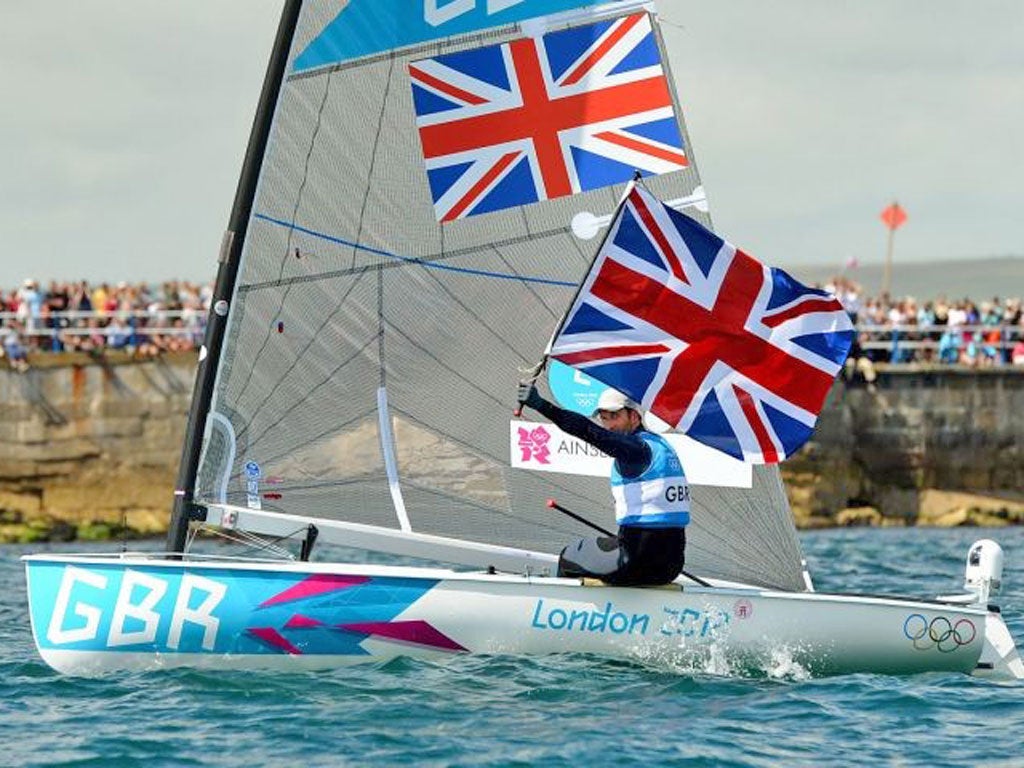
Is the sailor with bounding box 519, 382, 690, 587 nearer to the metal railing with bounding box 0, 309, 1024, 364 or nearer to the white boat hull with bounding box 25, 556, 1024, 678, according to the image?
the white boat hull with bounding box 25, 556, 1024, 678

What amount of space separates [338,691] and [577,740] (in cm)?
164

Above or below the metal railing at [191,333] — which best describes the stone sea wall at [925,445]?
below

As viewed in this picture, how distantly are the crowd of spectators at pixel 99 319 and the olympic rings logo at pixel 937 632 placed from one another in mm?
16933

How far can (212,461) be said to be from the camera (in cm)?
1248

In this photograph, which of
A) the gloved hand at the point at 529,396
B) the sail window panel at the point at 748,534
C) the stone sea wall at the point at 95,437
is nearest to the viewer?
the gloved hand at the point at 529,396

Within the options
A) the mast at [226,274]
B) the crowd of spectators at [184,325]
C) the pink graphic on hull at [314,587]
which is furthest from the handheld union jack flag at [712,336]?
the crowd of spectators at [184,325]

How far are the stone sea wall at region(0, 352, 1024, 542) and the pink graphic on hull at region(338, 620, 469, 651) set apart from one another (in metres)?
15.8

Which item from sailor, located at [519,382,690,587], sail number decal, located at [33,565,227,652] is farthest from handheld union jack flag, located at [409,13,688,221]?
sail number decal, located at [33,565,227,652]

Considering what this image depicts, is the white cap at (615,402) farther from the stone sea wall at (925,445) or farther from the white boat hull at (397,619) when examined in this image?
the stone sea wall at (925,445)

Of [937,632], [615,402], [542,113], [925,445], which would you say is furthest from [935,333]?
[615,402]

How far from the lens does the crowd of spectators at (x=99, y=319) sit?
27.9 metres

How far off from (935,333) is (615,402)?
2025cm

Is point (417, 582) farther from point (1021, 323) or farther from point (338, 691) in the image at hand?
point (1021, 323)

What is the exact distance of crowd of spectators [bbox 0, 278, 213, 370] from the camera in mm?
27875
